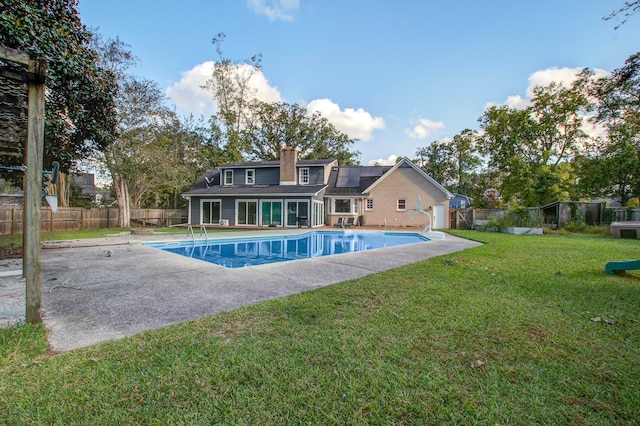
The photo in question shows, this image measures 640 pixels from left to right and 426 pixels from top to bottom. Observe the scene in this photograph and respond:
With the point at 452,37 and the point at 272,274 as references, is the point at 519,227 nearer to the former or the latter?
the point at 452,37

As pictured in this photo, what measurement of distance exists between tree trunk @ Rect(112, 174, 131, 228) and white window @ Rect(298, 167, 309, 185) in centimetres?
1235

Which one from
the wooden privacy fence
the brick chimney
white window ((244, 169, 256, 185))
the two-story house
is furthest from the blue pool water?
the wooden privacy fence

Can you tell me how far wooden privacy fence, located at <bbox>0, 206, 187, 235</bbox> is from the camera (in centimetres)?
1466

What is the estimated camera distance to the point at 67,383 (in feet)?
7.24

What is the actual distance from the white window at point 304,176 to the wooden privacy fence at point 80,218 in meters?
10.9

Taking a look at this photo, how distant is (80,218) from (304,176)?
14935 mm

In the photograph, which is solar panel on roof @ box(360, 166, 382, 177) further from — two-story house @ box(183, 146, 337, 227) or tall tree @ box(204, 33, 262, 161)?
tall tree @ box(204, 33, 262, 161)

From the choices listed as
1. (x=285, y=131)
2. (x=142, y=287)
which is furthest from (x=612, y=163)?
(x=142, y=287)

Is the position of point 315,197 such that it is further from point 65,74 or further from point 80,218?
point 80,218

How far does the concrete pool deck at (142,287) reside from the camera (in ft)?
11.2

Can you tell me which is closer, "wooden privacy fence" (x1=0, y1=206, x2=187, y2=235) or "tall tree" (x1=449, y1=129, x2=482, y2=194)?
"wooden privacy fence" (x1=0, y1=206, x2=187, y2=235)

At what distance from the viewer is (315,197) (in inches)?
797

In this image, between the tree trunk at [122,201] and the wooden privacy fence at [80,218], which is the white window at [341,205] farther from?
the tree trunk at [122,201]

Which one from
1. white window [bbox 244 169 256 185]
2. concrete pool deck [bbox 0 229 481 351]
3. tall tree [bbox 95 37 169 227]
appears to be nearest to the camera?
concrete pool deck [bbox 0 229 481 351]
